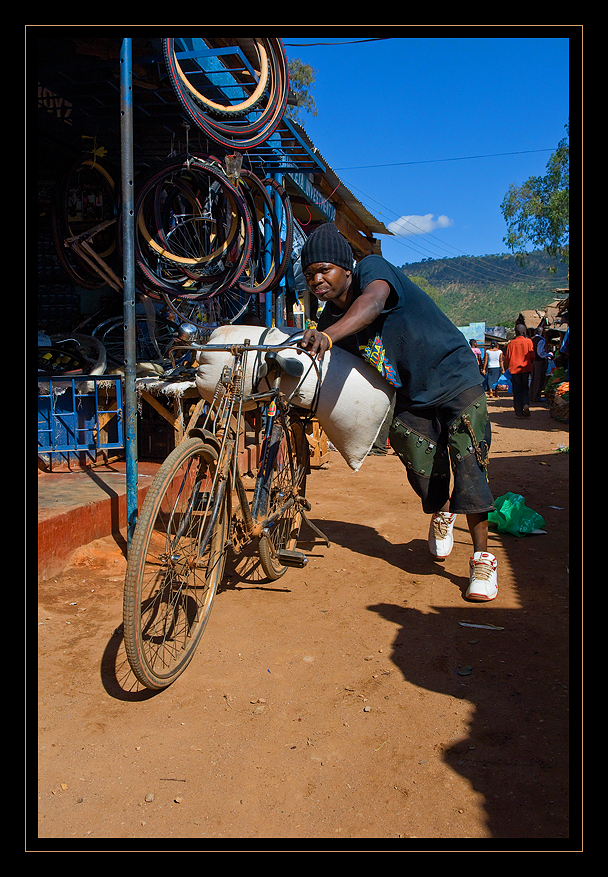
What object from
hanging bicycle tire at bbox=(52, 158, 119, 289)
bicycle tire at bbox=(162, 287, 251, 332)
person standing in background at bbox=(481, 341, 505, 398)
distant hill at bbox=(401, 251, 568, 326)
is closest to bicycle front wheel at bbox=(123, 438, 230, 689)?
hanging bicycle tire at bbox=(52, 158, 119, 289)

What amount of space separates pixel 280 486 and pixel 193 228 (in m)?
3.91

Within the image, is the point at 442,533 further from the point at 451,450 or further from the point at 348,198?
the point at 348,198

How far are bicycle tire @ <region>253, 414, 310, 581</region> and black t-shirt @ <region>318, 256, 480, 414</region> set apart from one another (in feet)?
2.33

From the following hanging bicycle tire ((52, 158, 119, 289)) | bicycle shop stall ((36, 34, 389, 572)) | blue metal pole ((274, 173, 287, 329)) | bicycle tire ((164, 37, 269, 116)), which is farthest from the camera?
blue metal pole ((274, 173, 287, 329))

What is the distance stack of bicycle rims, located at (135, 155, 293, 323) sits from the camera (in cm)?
564

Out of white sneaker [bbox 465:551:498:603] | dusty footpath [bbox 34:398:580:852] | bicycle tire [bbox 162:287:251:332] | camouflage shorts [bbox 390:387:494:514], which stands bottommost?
dusty footpath [bbox 34:398:580:852]

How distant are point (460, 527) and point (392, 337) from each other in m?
2.18

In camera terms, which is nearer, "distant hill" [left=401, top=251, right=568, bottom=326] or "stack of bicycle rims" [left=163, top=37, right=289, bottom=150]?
"stack of bicycle rims" [left=163, top=37, right=289, bottom=150]

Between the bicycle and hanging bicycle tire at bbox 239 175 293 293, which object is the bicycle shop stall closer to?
hanging bicycle tire at bbox 239 175 293 293
